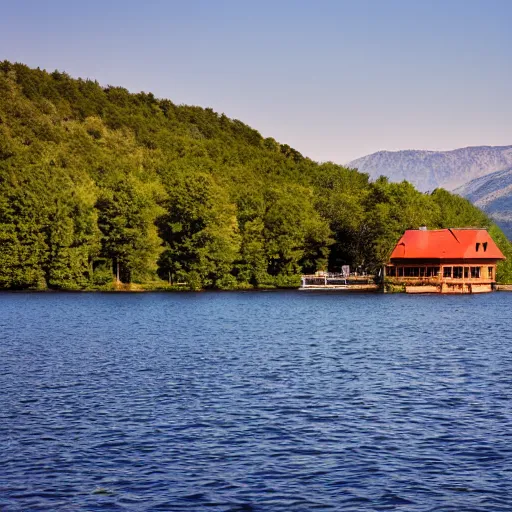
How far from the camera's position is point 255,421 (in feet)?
83.1

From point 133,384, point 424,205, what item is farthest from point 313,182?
point 133,384

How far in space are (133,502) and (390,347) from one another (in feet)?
97.3

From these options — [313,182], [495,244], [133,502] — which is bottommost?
[133,502]

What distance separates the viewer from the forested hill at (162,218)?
4131 inches

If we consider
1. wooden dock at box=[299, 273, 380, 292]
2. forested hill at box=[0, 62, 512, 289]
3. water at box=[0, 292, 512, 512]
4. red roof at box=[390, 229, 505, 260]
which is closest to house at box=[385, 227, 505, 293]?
red roof at box=[390, 229, 505, 260]

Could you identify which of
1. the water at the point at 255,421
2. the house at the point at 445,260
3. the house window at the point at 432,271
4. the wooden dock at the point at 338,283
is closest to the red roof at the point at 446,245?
the house at the point at 445,260

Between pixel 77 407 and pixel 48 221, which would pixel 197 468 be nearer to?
pixel 77 407

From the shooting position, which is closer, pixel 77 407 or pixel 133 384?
pixel 77 407

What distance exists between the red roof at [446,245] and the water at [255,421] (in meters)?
59.9

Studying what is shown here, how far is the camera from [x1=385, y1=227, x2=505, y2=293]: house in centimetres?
11200

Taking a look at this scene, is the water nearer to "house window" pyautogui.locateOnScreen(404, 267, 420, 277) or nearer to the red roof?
the red roof

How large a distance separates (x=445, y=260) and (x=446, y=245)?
2.37 meters

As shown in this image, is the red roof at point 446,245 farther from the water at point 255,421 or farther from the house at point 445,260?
the water at point 255,421

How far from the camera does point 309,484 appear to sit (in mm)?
19000
